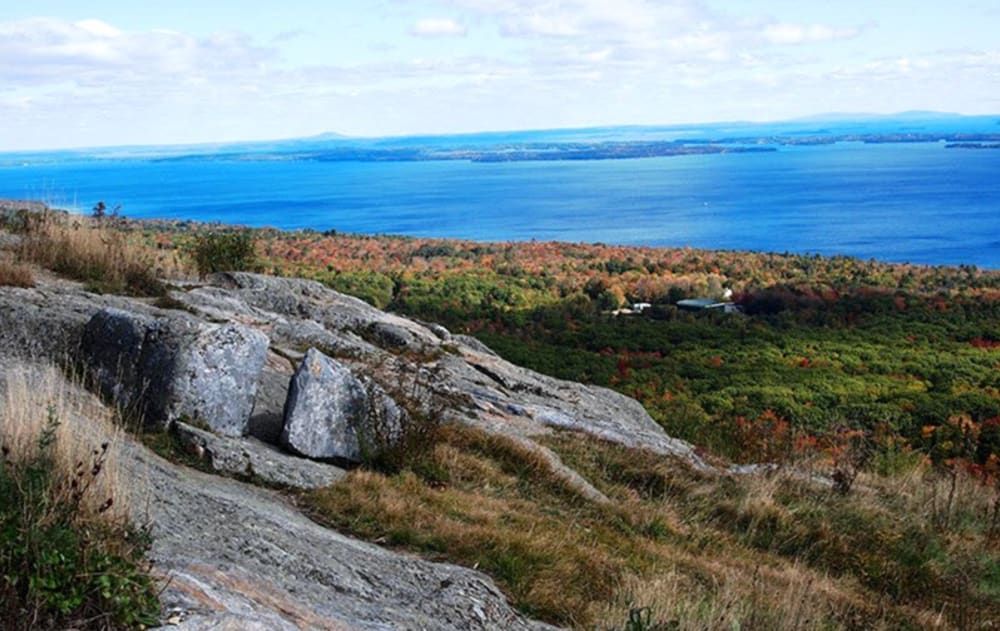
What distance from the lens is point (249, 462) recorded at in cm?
670

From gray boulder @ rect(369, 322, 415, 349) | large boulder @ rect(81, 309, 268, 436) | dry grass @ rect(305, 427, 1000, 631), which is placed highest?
large boulder @ rect(81, 309, 268, 436)

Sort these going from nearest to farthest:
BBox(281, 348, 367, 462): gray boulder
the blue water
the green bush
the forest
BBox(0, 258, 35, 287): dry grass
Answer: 1. the green bush
2. BBox(281, 348, 367, 462): gray boulder
3. BBox(0, 258, 35, 287): dry grass
4. the forest
5. the blue water

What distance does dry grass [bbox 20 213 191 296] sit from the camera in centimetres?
1041

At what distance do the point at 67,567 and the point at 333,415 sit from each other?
4.19 m

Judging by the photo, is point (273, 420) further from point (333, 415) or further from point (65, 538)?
point (65, 538)

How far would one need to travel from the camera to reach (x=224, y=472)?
6.52 meters

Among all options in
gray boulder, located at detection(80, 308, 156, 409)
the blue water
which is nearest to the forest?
gray boulder, located at detection(80, 308, 156, 409)

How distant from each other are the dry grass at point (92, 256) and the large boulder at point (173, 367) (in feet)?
10.0

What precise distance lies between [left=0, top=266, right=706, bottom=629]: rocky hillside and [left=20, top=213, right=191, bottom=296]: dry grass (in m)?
0.41

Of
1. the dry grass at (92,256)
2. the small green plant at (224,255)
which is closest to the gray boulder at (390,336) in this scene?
the dry grass at (92,256)

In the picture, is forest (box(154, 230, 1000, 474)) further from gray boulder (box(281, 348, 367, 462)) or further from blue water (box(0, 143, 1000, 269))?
blue water (box(0, 143, 1000, 269))

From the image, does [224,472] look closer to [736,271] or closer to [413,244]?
[736,271]

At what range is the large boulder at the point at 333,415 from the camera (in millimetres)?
7285

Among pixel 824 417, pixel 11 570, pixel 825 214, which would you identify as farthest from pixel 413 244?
pixel 825 214
